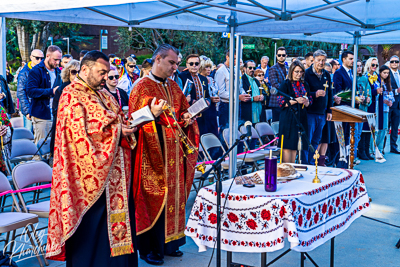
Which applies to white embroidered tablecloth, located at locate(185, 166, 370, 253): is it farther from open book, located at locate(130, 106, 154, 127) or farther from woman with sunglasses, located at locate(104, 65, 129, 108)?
woman with sunglasses, located at locate(104, 65, 129, 108)

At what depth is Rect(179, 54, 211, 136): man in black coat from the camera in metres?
7.79

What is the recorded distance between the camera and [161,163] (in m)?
4.36

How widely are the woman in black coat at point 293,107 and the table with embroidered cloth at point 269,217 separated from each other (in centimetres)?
342

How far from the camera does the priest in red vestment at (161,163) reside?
4.32 metres

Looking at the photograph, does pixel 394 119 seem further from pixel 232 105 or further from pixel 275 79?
pixel 232 105

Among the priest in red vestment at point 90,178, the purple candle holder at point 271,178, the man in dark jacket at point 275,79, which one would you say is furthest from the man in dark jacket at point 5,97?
the man in dark jacket at point 275,79

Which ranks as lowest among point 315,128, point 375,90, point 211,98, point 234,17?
point 315,128

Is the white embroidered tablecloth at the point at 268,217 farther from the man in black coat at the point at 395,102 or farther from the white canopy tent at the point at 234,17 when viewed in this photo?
the man in black coat at the point at 395,102

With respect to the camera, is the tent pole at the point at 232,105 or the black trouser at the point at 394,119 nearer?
the tent pole at the point at 232,105

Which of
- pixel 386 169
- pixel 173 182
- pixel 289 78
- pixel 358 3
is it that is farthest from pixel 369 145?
pixel 173 182

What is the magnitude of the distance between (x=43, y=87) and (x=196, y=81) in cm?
250

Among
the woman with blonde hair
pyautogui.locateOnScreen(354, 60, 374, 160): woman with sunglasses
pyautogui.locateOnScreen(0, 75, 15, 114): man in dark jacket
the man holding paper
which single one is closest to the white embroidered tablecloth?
pyautogui.locateOnScreen(0, 75, 15, 114): man in dark jacket

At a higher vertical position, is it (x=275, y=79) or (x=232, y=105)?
(x=275, y=79)

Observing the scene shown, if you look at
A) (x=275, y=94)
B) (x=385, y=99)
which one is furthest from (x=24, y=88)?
(x=385, y=99)
